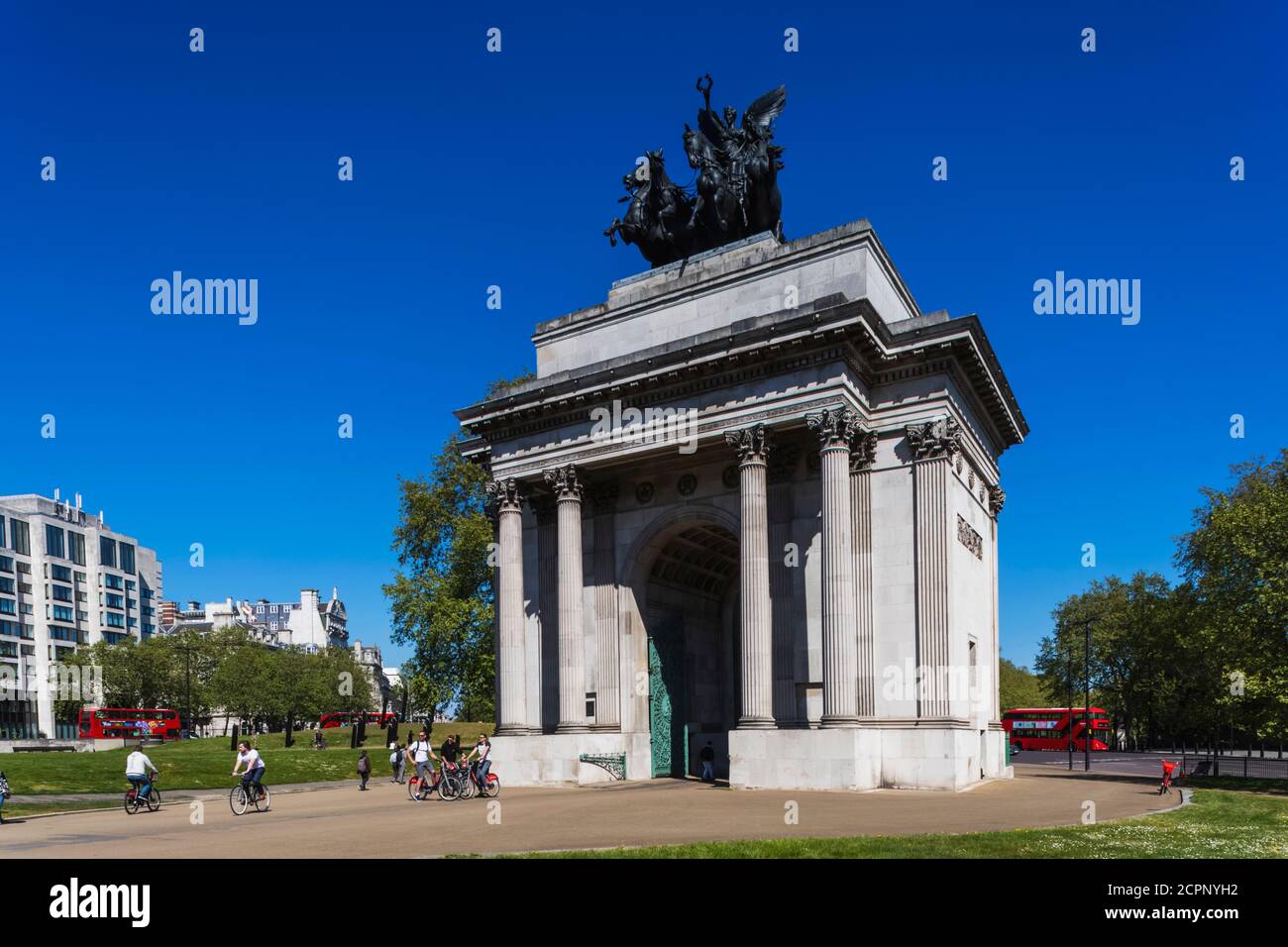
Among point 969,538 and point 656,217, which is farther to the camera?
point 656,217

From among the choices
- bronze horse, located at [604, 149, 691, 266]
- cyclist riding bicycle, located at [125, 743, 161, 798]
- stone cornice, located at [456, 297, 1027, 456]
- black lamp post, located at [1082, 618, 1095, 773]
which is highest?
bronze horse, located at [604, 149, 691, 266]

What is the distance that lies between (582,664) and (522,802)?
9.41 metres

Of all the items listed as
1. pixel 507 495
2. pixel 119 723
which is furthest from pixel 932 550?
pixel 119 723

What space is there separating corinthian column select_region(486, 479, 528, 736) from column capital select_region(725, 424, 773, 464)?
10.3 m

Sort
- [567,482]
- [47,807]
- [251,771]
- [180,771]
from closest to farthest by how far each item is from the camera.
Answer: [251,771] < [47,807] < [567,482] < [180,771]

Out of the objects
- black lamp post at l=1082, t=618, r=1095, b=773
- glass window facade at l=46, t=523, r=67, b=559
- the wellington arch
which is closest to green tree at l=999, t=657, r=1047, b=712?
black lamp post at l=1082, t=618, r=1095, b=773

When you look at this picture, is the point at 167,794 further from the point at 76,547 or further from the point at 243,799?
the point at 76,547

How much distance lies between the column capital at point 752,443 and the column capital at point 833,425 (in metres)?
1.81

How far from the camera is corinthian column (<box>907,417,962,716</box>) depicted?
30781 mm

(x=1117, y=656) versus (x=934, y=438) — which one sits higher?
(x=934, y=438)

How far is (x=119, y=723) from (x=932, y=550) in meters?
83.1

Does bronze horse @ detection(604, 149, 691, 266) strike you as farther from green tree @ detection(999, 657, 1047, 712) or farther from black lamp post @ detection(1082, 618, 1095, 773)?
green tree @ detection(999, 657, 1047, 712)

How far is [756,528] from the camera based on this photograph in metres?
32.7
